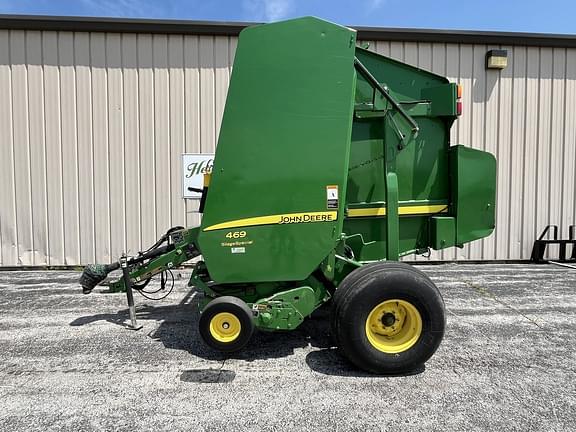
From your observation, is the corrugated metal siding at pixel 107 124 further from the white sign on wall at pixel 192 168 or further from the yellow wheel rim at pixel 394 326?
the yellow wheel rim at pixel 394 326

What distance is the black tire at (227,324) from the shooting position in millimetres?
2799

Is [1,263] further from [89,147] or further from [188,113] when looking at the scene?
[188,113]

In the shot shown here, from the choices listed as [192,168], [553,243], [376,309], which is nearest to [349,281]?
[376,309]

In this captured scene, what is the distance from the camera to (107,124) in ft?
20.9

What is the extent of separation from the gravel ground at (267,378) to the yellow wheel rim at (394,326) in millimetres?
234

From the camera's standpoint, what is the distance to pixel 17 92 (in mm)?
A: 6293

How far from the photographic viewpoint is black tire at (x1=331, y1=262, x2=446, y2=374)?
2686 mm

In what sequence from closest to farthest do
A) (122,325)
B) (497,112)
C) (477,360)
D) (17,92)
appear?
(477,360)
(122,325)
(17,92)
(497,112)

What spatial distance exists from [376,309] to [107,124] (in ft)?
18.6

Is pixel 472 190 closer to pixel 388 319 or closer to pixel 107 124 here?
pixel 388 319

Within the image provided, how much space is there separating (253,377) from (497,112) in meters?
6.48

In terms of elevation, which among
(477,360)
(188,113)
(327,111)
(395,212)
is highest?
(188,113)

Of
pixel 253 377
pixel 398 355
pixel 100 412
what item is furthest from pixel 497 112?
pixel 100 412

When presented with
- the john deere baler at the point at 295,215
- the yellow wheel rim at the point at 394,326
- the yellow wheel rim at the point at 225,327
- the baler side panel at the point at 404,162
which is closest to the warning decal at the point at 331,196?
the john deere baler at the point at 295,215
